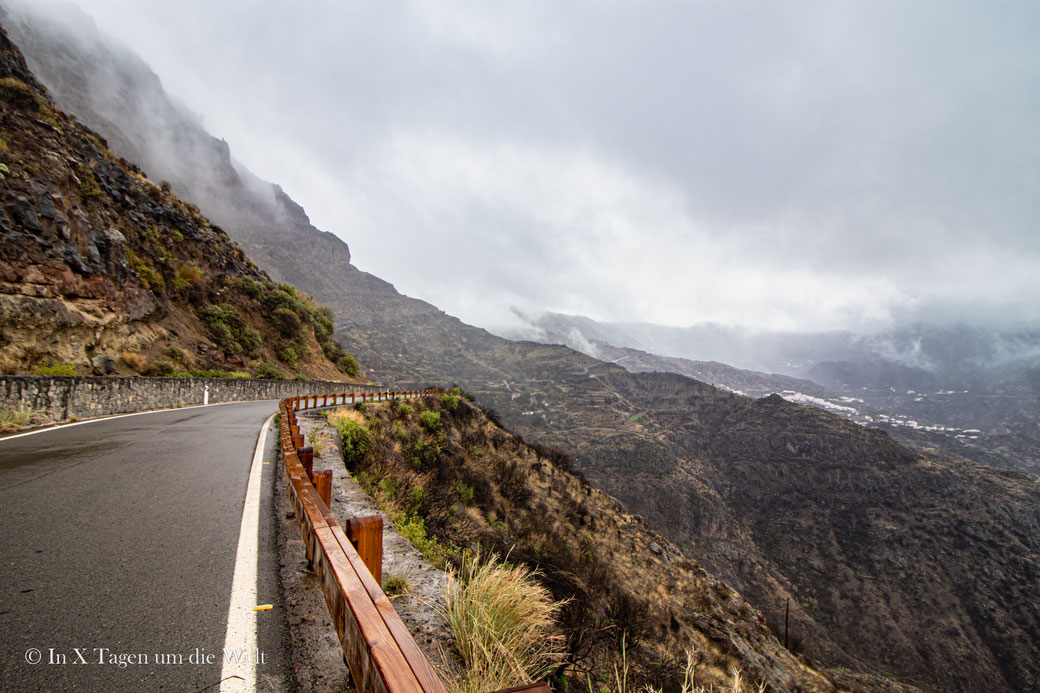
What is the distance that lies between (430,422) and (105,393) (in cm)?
1188

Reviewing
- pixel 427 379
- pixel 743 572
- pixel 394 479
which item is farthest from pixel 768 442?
pixel 394 479

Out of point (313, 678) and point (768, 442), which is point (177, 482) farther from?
point (768, 442)

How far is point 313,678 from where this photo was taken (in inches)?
87.7

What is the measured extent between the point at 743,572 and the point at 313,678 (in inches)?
4230

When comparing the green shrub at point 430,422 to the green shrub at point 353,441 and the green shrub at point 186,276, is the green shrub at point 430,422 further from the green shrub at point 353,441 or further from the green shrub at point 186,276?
the green shrub at point 186,276

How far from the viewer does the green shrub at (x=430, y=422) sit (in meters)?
20.8

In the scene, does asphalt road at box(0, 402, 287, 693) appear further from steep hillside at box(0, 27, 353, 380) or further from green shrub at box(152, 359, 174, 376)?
green shrub at box(152, 359, 174, 376)

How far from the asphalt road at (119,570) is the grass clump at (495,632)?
3.54 feet

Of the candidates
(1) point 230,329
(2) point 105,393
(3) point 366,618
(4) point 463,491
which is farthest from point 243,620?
(1) point 230,329

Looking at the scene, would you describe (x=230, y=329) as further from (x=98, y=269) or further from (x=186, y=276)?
(x=98, y=269)

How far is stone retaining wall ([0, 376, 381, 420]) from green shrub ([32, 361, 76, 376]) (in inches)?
96.9

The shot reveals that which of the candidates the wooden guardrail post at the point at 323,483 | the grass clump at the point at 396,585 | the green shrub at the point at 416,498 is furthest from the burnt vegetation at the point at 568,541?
the wooden guardrail post at the point at 323,483

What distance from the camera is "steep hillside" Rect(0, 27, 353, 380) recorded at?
16.5 metres

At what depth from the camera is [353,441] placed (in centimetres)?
1120
